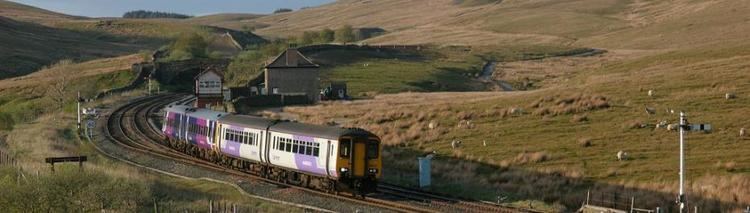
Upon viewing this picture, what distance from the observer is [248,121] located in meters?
39.9

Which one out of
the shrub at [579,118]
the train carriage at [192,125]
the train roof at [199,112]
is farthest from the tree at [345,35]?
the shrub at [579,118]

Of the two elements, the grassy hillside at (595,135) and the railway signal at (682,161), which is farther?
the grassy hillside at (595,135)

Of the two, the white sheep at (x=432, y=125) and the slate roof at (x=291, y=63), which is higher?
the slate roof at (x=291, y=63)

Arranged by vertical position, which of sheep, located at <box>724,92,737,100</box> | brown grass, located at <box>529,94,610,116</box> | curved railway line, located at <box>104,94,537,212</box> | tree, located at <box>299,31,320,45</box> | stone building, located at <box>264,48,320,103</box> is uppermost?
tree, located at <box>299,31,320,45</box>

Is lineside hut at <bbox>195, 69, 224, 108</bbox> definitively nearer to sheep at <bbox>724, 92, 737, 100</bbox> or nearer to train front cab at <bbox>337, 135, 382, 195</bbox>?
sheep at <bbox>724, 92, 737, 100</bbox>

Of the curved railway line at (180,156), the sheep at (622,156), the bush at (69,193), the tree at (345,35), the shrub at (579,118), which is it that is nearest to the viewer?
the bush at (69,193)

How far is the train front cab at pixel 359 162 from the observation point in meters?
32.0

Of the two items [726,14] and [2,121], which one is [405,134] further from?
Result: [726,14]

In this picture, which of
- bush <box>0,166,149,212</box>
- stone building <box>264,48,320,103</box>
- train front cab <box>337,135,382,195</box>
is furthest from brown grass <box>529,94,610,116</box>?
stone building <box>264,48,320,103</box>

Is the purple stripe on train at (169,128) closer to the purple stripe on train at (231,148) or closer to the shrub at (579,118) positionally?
the purple stripe on train at (231,148)

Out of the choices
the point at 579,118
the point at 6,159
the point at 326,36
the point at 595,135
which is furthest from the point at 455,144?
the point at 326,36

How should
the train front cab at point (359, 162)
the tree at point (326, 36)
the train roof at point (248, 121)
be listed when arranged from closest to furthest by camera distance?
the train front cab at point (359, 162), the train roof at point (248, 121), the tree at point (326, 36)

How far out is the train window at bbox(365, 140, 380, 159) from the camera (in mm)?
32562

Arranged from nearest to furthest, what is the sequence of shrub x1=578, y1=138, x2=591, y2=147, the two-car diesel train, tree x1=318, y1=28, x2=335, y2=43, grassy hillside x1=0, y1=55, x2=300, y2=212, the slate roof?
1. grassy hillside x1=0, y1=55, x2=300, y2=212
2. the two-car diesel train
3. shrub x1=578, y1=138, x2=591, y2=147
4. the slate roof
5. tree x1=318, y1=28, x2=335, y2=43
